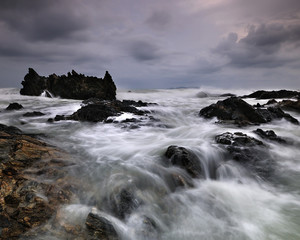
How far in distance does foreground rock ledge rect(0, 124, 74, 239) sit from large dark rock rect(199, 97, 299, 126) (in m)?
8.51

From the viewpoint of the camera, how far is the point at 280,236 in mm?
3566

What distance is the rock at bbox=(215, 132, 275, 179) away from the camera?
5988 millimetres

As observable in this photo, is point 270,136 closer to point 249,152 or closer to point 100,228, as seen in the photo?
point 249,152

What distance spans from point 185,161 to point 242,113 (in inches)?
279

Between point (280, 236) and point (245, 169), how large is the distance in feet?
7.95

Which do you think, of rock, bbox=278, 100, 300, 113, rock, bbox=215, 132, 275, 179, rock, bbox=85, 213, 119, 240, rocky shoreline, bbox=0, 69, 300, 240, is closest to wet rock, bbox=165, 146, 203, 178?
rocky shoreline, bbox=0, 69, 300, 240

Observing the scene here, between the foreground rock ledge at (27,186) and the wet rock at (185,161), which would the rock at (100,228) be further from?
the wet rock at (185,161)

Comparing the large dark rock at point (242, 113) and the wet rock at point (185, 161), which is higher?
the large dark rock at point (242, 113)

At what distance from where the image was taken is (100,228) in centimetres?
315

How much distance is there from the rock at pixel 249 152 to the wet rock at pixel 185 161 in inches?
52.0

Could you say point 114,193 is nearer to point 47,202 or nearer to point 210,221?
point 47,202

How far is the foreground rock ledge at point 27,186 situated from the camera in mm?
3170

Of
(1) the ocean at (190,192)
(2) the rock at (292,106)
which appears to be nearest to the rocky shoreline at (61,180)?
(1) the ocean at (190,192)

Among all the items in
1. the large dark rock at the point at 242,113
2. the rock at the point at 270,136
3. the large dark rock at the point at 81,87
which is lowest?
the rock at the point at 270,136
